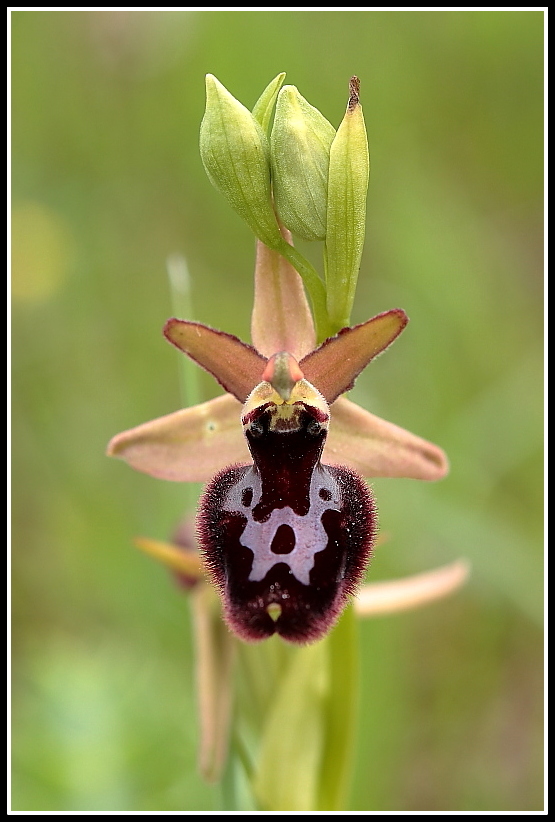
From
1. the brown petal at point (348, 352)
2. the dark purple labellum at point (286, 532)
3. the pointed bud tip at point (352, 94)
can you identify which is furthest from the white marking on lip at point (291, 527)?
the pointed bud tip at point (352, 94)

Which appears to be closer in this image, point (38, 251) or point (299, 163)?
point (299, 163)

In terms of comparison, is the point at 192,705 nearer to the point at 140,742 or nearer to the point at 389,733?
the point at 140,742

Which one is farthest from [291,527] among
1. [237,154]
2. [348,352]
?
[237,154]

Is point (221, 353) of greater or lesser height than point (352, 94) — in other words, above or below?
below

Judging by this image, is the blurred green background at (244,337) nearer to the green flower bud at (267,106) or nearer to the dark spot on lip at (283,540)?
the dark spot on lip at (283,540)

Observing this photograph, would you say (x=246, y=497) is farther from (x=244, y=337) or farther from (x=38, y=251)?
(x=38, y=251)

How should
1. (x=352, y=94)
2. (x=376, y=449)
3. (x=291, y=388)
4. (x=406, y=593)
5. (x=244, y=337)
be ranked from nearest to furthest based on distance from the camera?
(x=352, y=94) → (x=291, y=388) → (x=376, y=449) → (x=406, y=593) → (x=244, y=337)
